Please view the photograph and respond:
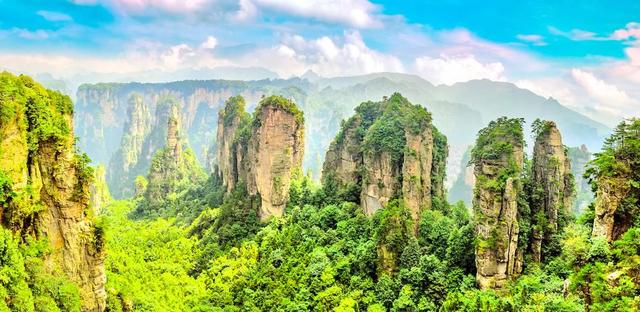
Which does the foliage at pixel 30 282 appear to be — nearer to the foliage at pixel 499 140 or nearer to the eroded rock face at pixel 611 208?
the eroded rock face at pixel 611 208

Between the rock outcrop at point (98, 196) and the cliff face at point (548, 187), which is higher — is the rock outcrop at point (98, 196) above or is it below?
below

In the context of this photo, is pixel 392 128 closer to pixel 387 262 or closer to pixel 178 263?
pixel 387 262

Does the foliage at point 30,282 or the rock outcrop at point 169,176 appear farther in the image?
the rock outcrop at point 169,176

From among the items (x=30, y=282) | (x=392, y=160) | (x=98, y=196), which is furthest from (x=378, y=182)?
(x=98, y=196)

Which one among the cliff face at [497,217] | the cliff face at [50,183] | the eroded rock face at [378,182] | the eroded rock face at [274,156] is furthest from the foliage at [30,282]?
the eroded rock face at [274,156]

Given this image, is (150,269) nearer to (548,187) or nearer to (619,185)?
(548,187)

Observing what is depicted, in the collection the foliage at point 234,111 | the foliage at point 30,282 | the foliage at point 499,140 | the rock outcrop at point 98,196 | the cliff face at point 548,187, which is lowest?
the rock outcrop at point 98,196

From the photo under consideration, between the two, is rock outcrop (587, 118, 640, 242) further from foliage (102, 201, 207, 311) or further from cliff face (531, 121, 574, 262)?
foliage (102, 201, 207, 311)

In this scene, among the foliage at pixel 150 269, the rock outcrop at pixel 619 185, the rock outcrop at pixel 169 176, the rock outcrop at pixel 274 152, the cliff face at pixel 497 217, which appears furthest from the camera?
the rock outcrop at pixel 169 176

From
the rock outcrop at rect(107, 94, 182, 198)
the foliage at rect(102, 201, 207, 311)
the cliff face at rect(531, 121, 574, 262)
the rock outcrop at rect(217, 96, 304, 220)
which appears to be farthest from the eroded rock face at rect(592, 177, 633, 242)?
the rock outcrop at rect(107, 94, 182, 198)
